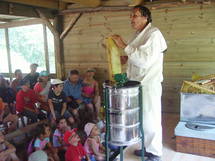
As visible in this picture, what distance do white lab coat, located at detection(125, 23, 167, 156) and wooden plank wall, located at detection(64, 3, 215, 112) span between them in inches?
90.2

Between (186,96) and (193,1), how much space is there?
189 centimetres

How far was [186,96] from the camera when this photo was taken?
306cm

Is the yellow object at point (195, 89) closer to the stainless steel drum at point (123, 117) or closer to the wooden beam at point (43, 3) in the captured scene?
the stainless steel drum at point (123, 117)

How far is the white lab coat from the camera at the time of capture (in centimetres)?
206

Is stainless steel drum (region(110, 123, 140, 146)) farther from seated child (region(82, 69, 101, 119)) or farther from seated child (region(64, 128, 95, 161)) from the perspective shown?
seated child (region(82, 69, 101, 119))

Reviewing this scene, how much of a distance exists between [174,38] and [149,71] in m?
2.45

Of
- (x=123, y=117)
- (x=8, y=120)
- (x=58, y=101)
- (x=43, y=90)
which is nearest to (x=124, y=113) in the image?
(x=123, y=117)

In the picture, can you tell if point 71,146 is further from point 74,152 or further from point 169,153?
point 169,153

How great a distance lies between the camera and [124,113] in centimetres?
192

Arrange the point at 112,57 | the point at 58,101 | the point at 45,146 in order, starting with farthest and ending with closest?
1. the point at 58,101
2. the point at 45,146
3. the point at 112,57

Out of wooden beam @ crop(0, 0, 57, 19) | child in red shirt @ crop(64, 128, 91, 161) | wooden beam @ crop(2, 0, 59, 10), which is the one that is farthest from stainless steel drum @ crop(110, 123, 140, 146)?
wooden beam @ crop(0, 0, 57, 19)

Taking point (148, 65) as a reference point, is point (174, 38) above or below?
above

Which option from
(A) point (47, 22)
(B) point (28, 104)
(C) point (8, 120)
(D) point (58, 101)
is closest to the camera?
(C) point (8, 120)

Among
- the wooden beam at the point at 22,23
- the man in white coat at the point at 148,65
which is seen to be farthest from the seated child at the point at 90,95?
the wooden beam at the point at 22,23
